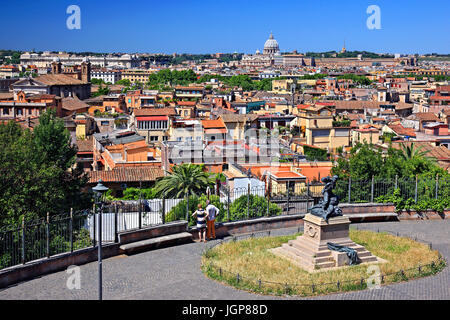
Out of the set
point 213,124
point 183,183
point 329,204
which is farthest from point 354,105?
point 329,204

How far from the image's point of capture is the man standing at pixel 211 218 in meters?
12.8

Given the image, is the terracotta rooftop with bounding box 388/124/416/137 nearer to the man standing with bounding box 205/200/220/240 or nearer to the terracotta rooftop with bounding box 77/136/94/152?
the terracotta rooftop with bounding box 77/136/94/152

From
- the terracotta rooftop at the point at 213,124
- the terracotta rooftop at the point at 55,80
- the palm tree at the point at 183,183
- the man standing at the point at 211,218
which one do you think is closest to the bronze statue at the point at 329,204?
the man standing at the point at 211,218

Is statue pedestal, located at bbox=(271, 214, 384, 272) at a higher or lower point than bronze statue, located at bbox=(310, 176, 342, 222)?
lower

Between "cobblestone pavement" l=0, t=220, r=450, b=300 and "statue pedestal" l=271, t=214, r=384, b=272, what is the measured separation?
124 centimetres

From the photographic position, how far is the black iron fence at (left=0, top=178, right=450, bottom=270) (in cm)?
1084

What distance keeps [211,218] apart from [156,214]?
6.90 feet

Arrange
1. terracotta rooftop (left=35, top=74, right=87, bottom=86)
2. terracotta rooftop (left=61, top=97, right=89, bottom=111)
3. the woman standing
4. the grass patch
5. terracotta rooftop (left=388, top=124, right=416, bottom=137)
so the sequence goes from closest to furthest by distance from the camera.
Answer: the grass patch, the woman standing, terracotta rooftop (left=388, top=124, right=416, bottom=137), terracotta rooftop (left=61, top=97, right=89, bottom=111), terracotta rooftop (left=35, top=74, right=87, bottom=86)

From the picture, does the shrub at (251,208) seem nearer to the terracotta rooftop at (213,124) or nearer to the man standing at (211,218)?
the man standing at (211,218)

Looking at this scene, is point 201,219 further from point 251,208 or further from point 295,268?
point 295,268

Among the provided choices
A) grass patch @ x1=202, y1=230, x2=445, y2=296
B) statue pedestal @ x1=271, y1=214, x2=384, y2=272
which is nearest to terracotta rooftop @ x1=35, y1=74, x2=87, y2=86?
grass patch @ x1=202, y1=230, x2=445, y2=296

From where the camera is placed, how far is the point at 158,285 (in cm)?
1012

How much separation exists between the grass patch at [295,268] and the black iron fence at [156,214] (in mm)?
1614
